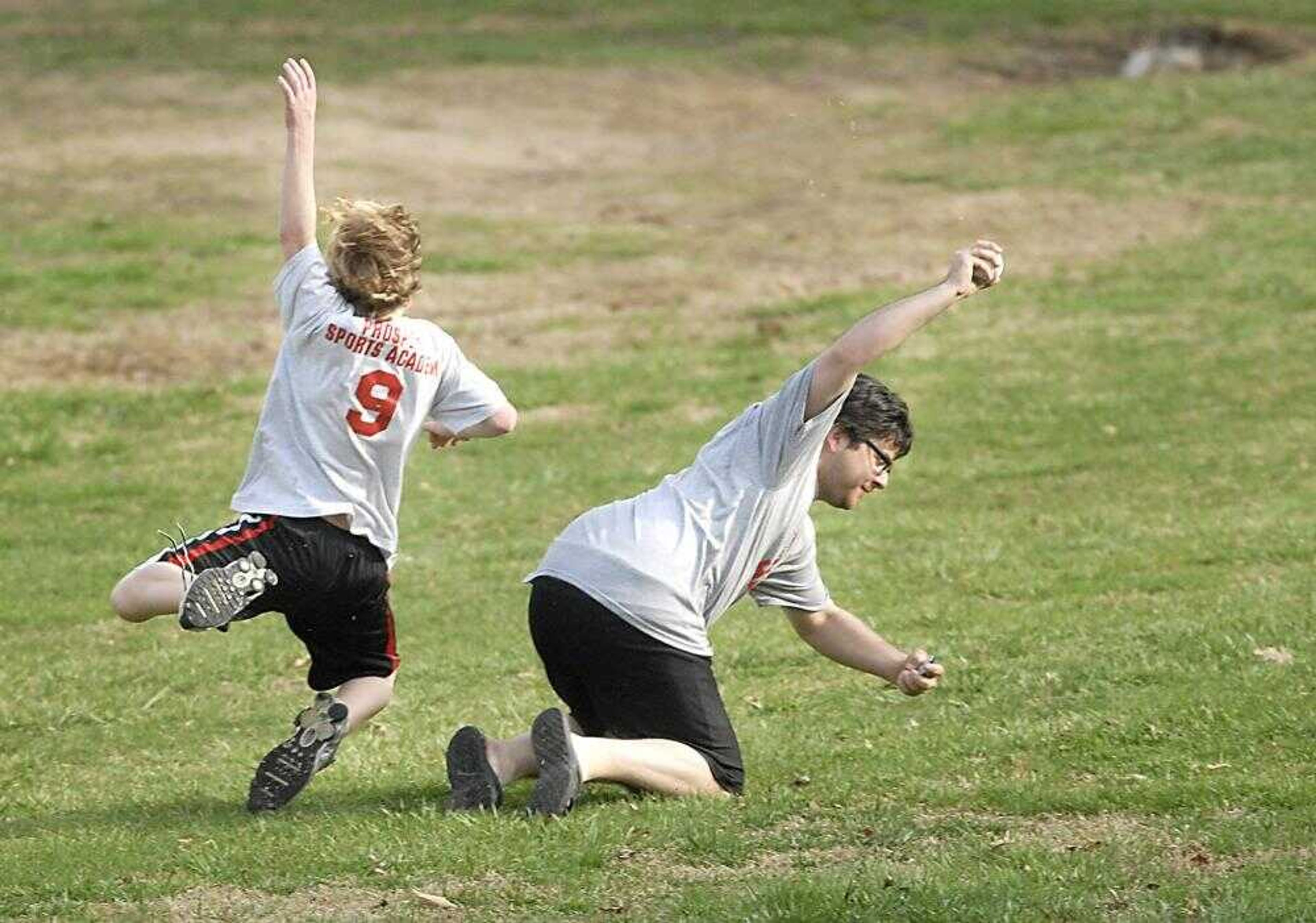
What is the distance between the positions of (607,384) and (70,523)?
4.06 m

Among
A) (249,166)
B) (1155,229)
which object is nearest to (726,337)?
(1155,229)

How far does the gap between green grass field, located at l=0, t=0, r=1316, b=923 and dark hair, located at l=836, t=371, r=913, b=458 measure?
3.56 feet

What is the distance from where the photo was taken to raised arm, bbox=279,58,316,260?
677cm

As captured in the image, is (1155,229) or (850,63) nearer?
(1155,229)

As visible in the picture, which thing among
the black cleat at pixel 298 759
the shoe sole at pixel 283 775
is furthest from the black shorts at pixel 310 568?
the shoe sole at pixel 283 775

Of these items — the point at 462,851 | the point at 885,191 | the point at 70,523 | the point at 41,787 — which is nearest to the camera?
the point at 462,851

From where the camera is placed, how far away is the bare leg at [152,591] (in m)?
6.47

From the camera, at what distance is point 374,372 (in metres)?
6.62

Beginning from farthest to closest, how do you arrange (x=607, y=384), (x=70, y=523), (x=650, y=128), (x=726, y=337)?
1. (x=650, y=128)
2. (x=726, y=337)
3. (x=607, y=384)
4. (x=70, y=523)

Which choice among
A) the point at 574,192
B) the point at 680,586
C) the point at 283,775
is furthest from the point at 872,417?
the point at 574,192

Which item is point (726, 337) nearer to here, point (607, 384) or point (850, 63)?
point (607, 384)

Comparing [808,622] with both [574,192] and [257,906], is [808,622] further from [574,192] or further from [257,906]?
[574,192]

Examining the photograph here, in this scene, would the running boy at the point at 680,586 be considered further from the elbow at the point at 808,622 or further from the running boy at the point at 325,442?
the running boy at the point at 325,442

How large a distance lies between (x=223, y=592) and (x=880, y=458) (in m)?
1.98
